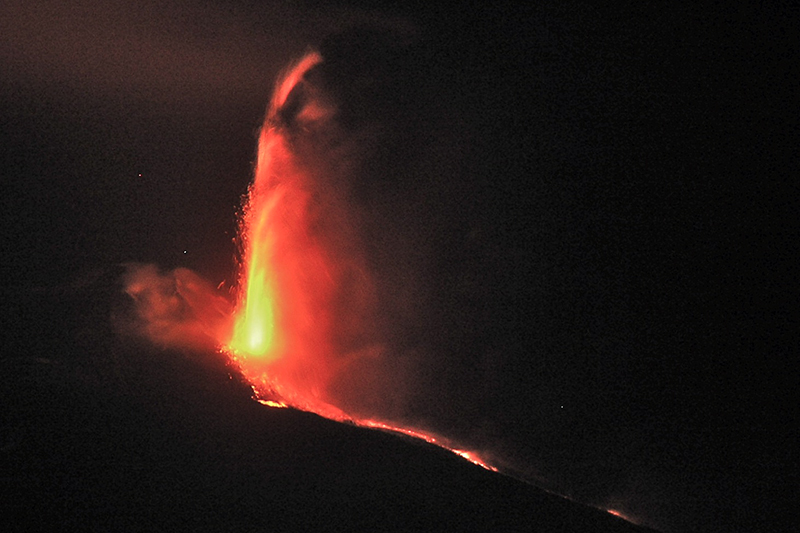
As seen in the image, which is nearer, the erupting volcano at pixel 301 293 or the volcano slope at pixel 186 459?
the volcano slope at pixel 186 459

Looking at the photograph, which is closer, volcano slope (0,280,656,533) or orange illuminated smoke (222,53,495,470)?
volcano slope (0,280,656,533)

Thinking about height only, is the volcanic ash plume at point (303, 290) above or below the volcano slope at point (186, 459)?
above

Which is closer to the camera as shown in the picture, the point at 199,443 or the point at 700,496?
the point at 199,443

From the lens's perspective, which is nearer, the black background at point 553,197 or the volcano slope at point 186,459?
the volcano slope at point 186,459

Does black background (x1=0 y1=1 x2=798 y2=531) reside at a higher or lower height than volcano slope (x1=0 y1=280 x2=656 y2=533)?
higher

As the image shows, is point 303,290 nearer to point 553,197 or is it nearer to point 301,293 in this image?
point 301,293

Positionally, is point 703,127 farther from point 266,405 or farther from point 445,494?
point 266,405

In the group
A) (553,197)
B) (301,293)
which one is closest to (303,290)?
(301,293)

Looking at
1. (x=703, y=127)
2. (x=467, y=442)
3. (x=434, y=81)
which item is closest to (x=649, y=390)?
(x=467, y=442)
